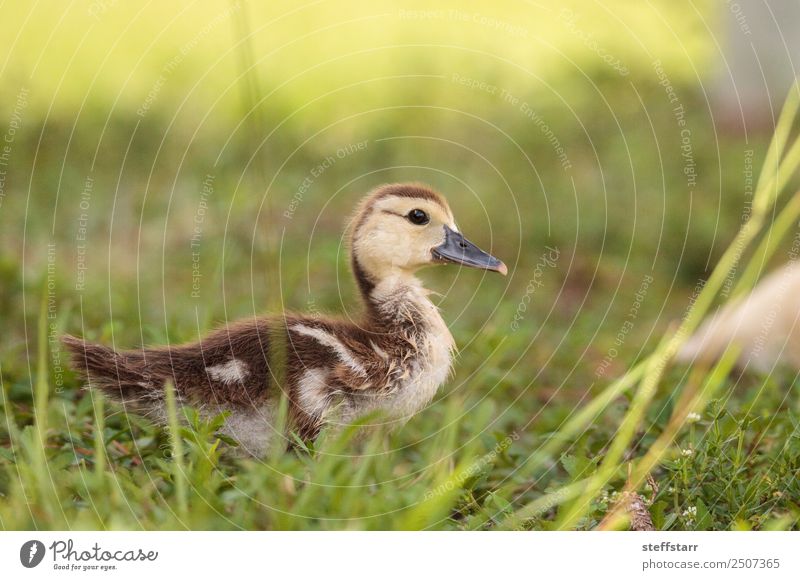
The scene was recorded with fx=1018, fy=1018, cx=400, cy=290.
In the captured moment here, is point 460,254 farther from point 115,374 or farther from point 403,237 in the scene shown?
point 115,374

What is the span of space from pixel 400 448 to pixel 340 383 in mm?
345

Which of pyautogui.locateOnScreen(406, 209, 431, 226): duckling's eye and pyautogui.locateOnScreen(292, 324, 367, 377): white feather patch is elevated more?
pyautogui.locateOnScreen(406, 209, 431, 226): duckling's eye


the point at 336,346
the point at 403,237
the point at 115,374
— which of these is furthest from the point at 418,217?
the point at 115,374

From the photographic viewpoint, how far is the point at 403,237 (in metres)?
2.69

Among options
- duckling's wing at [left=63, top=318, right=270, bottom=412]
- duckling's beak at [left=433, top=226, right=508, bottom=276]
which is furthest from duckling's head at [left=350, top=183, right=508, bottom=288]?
duckling's wing at [left=63, top=318, right=270, bottom=412]

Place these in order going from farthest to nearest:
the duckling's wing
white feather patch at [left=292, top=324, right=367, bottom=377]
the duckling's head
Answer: the duckling's head
white feather patch at [left=292, top=324, right=367, bottom=377]
the duckling's wing

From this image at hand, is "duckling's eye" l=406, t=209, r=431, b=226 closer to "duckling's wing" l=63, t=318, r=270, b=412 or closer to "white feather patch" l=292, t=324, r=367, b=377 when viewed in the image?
"white feather patch" l=292, t=324, r=367, b=377

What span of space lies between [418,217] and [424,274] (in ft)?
4.62

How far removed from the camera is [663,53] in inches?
203

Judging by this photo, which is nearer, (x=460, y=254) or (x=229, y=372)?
(x=229, y=372)

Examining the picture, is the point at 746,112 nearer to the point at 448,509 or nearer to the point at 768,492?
the point at 768,492

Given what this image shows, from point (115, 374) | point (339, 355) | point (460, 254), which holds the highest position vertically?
point (460, 254)

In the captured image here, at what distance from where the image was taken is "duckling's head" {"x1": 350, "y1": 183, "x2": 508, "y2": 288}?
2676 millimetres
